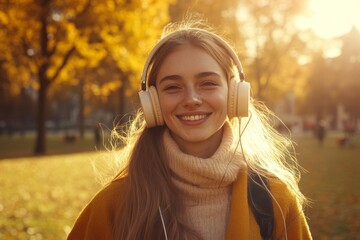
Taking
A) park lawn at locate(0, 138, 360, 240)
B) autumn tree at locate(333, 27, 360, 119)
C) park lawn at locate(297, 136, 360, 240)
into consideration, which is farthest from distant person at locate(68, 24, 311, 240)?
autumn tree at locate(333, 27, 360, 119)

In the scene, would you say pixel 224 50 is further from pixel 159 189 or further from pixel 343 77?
pixel 343 77

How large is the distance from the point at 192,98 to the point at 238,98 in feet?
0.95

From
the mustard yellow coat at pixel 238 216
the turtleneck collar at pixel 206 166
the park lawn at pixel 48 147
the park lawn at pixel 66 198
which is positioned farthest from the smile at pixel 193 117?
the park lawn at pixel 48 147

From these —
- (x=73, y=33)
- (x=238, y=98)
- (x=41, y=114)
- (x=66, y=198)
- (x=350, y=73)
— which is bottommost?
(x=66, y=198)

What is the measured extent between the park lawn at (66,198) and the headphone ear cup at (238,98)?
130 centimetres

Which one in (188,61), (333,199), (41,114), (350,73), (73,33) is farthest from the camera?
(350,73)

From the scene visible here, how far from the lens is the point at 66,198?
9.92 meters

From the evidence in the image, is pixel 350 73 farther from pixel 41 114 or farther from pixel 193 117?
pixel 193 117

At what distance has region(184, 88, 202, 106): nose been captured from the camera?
244 cm

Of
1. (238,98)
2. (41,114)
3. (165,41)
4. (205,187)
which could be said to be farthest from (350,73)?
(205,187)

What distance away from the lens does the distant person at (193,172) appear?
2326 mm

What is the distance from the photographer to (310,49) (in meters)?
37.2

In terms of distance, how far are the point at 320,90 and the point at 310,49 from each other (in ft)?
49.8

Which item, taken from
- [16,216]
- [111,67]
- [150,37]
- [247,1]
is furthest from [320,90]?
[16,216]
